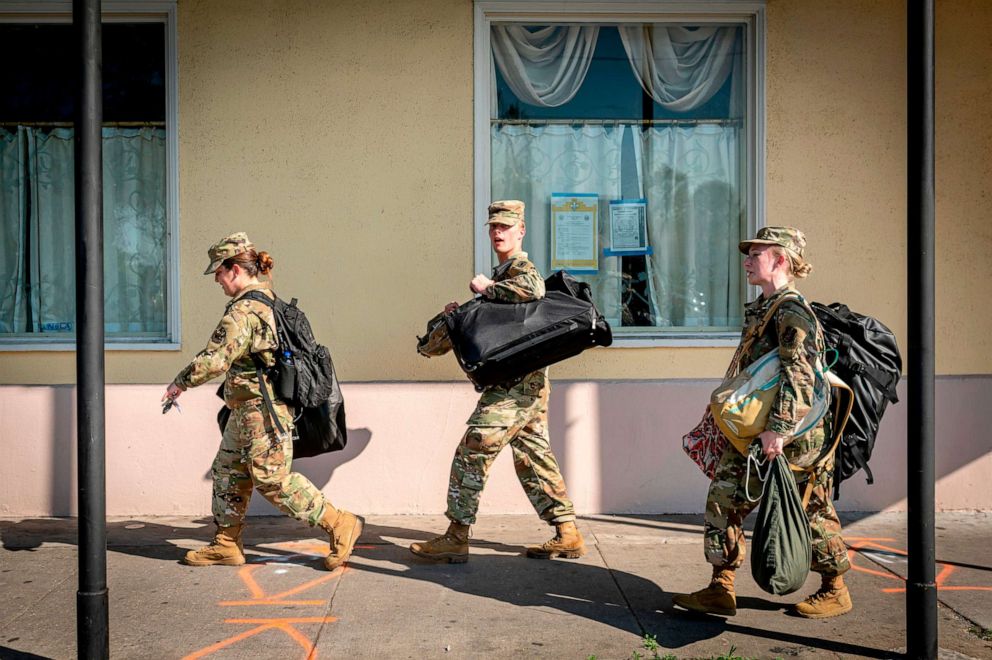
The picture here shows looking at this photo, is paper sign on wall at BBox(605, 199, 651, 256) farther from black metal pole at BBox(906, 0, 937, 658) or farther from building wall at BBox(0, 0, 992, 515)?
black metal pole at BBox(906, 0, 937, 658)

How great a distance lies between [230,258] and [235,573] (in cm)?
171

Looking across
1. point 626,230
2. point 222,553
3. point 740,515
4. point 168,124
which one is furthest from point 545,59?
point 222,553

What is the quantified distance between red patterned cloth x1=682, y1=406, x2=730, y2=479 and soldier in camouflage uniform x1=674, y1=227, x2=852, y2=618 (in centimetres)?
11

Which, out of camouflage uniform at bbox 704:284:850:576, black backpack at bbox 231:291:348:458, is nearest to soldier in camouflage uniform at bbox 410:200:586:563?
black backpack at bbox 231:291:348:458

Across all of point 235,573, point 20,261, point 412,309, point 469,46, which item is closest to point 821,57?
point 469,46

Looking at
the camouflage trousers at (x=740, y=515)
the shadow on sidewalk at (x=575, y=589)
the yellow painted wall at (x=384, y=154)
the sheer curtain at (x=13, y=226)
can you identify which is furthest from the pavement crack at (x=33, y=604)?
the camouflage trousers at (x=740, y=515)

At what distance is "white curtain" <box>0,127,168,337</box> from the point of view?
6.76m

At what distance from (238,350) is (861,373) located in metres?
3.06

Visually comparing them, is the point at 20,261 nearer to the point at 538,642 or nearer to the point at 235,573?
the point at 235,573

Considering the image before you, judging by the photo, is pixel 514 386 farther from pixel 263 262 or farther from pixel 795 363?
pixel 795 363

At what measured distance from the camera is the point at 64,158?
6.82 metres

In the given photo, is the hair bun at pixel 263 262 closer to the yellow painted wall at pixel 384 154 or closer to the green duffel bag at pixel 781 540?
the yellow painted wall at pixel 384 154

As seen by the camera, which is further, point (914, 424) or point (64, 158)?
point (64, 158)

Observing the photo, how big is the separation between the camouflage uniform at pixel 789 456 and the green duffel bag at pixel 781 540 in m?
0.19
